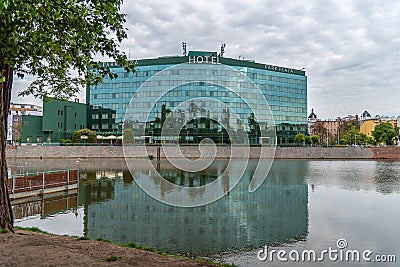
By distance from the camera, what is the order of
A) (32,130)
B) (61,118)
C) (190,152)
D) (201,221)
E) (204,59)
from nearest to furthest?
(201,221) < (190,152) < (32,130) < (61,118) < (204,59)

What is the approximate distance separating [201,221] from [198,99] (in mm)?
73047

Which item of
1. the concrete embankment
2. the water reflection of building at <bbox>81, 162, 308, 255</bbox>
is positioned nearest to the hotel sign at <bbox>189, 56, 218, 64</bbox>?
the concrete embankment

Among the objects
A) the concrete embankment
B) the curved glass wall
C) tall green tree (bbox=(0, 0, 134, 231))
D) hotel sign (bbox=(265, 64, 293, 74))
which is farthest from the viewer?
hotel sign (bbox=(265, 64, 293, 74))

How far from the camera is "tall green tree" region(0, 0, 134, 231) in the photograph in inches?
290

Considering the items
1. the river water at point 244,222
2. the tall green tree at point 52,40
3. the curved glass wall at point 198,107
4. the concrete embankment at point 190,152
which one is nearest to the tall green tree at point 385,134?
Answer: the concrete embankment at point 190,152

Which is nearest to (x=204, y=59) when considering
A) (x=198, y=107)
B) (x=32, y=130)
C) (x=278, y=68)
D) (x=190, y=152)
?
(x=198, y=107)

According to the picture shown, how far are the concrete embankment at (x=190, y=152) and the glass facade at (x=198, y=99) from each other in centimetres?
846

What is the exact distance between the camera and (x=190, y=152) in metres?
72.9

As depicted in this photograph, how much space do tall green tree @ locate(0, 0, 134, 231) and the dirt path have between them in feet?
5.58

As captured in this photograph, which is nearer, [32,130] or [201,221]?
[201,221]

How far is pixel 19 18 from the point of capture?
7.64 meters

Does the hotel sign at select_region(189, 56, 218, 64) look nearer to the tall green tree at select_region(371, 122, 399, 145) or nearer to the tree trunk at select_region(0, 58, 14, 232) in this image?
the tall green tree at select_region(371, 122, 399, 145)

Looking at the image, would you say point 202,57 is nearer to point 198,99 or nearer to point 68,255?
point 198,99

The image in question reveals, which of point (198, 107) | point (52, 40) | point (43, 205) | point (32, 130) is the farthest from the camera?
point (198, 107)
